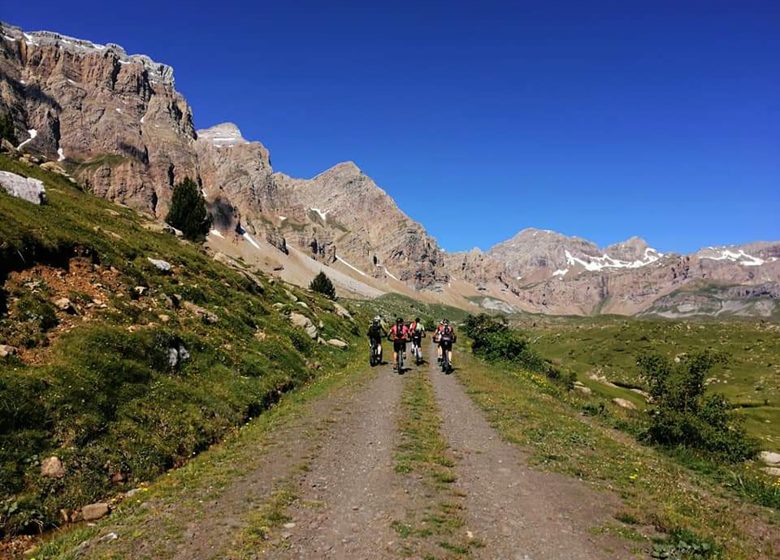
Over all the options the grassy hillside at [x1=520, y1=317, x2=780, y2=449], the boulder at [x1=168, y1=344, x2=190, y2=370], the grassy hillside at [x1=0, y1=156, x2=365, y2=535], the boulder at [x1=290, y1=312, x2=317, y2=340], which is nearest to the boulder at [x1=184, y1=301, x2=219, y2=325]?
the grassy hillside at [x1=0, y1=156, x2=365, y2=535]

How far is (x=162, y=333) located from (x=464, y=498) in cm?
1390

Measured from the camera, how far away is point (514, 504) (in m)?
11.5

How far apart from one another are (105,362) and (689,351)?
61.1 meters

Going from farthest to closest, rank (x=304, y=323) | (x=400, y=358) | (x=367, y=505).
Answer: (x=304, y=323) < (x=400, y=358) < (x=367, y=505)

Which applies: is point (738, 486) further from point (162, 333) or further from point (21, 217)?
point (21, 217)

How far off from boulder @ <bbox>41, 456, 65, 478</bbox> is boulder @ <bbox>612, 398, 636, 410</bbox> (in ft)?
104

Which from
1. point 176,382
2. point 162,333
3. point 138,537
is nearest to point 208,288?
point 162,333

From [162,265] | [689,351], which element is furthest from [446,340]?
[689,351]

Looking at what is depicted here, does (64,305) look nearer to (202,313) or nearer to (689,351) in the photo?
(202,313)

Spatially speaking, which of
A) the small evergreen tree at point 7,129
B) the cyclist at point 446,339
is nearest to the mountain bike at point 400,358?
the cyclist at point 446,339

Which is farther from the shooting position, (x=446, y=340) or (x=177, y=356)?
(x=446, y=340)

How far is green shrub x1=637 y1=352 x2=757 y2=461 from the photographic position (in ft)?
60.4

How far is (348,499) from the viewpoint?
37.8ft

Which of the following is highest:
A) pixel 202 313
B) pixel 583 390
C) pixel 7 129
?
pixel 7 129
